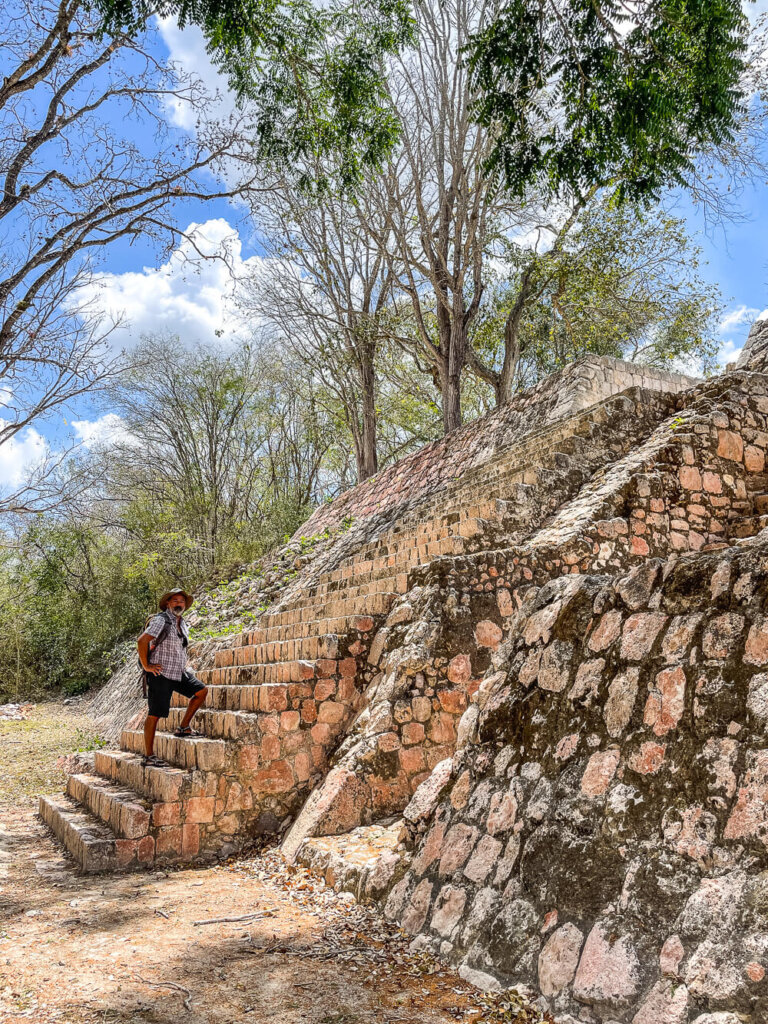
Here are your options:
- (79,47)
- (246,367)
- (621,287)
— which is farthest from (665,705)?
(246,367)

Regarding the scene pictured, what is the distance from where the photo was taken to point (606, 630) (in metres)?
2.64

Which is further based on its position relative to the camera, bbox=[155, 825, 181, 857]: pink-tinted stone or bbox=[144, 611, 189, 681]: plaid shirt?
bbox=[144, 611, 189, 681]: plaid shirt

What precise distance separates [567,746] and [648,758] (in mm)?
394

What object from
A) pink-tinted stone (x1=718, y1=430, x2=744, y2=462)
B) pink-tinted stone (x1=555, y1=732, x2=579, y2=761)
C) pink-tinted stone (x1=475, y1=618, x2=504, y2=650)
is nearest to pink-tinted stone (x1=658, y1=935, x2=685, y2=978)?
pink-tinted stone (x1=555, y1=732, x2=579, y2=761)

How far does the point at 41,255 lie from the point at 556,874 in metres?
5.94

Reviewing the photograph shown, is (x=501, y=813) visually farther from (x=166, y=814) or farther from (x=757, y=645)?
(x=166, y=814)

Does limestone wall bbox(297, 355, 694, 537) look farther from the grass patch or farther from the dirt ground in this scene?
the dirt ground

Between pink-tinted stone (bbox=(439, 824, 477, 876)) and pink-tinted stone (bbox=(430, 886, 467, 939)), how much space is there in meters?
0.08

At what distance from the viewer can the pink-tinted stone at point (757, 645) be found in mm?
2010

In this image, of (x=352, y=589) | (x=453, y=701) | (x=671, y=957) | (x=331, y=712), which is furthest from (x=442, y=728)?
(x=352, y=589)

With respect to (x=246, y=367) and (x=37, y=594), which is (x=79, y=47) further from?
(x=37, y=594)

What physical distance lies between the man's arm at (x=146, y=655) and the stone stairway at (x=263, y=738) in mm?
477

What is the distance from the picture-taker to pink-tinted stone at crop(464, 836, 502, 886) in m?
2.60

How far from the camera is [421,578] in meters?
5.14
